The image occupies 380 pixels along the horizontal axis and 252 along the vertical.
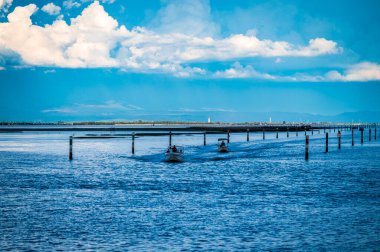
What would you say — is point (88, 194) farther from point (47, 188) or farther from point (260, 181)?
point (260, 181)

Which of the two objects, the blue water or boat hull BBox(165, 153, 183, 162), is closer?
the blue water

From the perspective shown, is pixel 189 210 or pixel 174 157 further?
pixel 174 157

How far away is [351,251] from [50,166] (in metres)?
42.1

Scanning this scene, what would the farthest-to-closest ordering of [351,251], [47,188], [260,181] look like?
[260,181], [47,188], [351,251]

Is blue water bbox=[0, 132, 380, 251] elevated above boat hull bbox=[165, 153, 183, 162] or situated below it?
below

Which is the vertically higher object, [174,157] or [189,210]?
[174,157]

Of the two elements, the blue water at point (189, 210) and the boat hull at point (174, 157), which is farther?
the boat hull at point (174, 157)

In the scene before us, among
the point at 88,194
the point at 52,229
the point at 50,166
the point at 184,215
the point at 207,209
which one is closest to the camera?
the point at 52,229

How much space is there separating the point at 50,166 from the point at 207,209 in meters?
32.3

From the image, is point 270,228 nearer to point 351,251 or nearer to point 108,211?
point 351,251

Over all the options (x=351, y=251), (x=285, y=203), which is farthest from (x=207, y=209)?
(x=351, y=251)

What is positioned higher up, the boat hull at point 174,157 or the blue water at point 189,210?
the boat hull at point 174,157

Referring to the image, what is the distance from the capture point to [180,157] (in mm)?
60031

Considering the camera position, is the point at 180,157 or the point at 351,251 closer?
the point at 351,251
